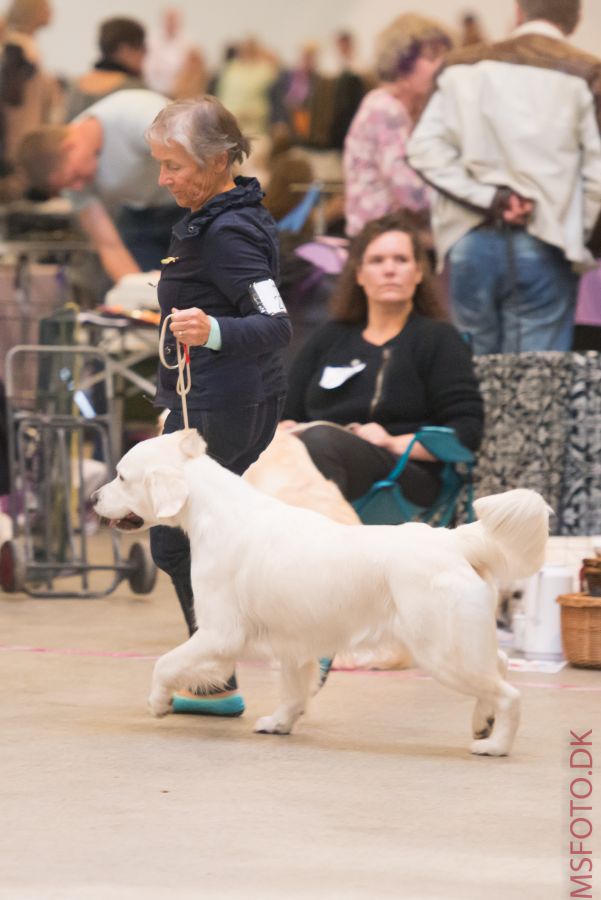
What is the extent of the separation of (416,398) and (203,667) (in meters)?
2.04

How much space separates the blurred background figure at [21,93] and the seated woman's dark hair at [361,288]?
3974 mm

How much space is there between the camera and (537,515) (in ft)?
11.5

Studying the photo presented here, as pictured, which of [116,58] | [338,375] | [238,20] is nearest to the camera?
[338,375]

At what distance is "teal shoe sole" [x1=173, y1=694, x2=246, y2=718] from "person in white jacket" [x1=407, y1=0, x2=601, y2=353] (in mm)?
2763

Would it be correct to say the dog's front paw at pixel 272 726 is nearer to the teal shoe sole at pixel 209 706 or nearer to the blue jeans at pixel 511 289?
the teal shoe sole at pixel 209 706

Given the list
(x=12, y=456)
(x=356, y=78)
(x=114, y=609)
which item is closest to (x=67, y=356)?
(x=12, y=456)

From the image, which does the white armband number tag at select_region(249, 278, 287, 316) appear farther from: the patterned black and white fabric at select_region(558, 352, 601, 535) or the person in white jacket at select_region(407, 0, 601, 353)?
the person in white jacket at select_region(407, 0, 601, 353)

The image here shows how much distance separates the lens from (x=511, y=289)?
6.53 m

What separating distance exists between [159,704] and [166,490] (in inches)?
20.0

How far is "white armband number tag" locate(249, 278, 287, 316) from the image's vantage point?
12.3 ft

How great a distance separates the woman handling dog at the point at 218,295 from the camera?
3740 millimetres

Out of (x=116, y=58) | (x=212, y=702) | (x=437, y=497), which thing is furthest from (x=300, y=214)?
Answer: (x=212, y=702)

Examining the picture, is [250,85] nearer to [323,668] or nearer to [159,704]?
[323,668]

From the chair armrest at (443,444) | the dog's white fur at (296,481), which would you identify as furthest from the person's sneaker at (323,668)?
the chair armrest at (443,444)
